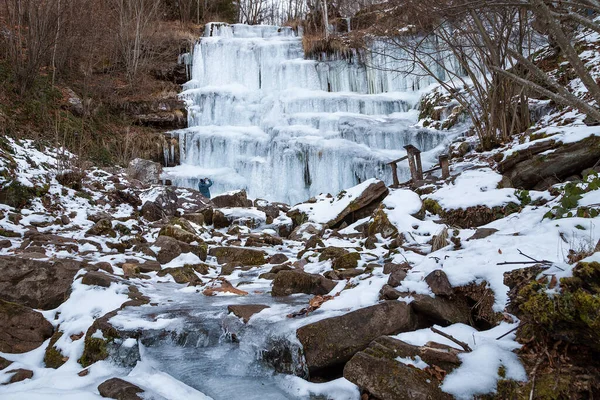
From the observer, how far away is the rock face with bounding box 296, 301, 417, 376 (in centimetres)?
258

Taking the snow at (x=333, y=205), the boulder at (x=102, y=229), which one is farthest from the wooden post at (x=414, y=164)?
the boulder at (x=102, y=229)

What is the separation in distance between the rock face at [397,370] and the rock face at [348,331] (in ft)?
0.90

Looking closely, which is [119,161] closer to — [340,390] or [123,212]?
[123,212]

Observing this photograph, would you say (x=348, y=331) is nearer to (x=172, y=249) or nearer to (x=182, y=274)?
(x=182, y=274)

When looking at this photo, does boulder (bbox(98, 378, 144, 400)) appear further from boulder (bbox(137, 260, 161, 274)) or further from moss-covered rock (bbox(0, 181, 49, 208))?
moss-covered rock (bbox(0, 181, 49, 208))

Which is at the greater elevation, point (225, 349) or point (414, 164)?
point (414, 164)

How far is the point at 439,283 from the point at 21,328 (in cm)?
320

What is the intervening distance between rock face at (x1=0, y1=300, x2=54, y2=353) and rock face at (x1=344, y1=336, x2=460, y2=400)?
95.9 inches

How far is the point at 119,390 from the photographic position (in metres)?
2.33

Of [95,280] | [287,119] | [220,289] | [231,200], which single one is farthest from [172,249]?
[287,119]

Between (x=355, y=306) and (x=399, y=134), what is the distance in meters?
11.1

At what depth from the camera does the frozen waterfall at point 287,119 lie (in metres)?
13.1

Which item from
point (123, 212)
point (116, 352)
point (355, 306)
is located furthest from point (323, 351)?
point (123, 212)

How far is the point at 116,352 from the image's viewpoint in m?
2.87
